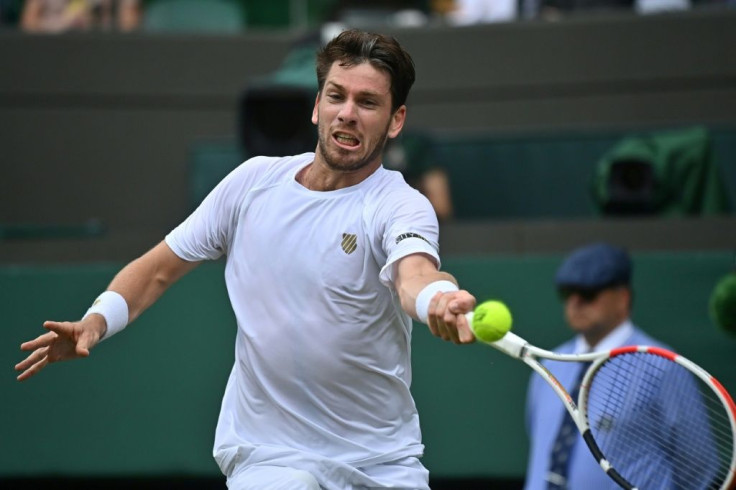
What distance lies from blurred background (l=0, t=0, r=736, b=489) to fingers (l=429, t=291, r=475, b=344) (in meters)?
3.21

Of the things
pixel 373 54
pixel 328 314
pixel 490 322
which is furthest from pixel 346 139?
pixel 490 322

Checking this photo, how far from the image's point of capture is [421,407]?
7.43m

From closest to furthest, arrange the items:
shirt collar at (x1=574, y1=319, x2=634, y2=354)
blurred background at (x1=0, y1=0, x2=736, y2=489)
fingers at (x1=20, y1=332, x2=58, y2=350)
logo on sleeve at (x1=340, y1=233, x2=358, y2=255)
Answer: fingers at (x1=20, y1=332, x2=58, y2=350), logo on sleeve at (x1=340, y1=233, x2=358, y2=255), shirt collar at (x1=574, y1=319, x2=634, y2=354), blurred background at (x1=0, y1=0, x2=736, y2=489)

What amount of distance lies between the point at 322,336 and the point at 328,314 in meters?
0.07

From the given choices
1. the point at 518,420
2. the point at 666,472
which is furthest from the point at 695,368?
the point at 518,420

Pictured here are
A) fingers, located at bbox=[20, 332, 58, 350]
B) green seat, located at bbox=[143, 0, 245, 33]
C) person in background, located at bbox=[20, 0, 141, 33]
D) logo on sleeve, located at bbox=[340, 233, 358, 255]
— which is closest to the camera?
fingers, located at bbox=[20, 332, 58, 350]

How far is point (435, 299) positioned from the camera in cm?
340

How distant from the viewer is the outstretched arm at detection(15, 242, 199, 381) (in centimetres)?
385

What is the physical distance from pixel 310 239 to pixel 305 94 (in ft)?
11.4

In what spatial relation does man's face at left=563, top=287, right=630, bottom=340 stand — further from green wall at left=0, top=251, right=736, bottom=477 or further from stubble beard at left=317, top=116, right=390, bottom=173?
stubble beard at left=317, top=116, right=390, bottom=173

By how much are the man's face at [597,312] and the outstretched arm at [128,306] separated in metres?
2.46

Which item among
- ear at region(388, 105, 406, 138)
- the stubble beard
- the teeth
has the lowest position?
the stubble beard

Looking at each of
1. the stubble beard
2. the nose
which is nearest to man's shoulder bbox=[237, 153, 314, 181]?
the stubble beard

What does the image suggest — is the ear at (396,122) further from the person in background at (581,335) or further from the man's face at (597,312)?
the man's face at (597,312)
